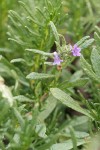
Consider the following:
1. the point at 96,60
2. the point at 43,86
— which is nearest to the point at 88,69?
the point at 96,60

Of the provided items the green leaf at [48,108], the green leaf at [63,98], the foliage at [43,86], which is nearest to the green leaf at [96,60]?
the foliage at [43,86]

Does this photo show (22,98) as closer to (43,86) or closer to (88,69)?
(43,86)

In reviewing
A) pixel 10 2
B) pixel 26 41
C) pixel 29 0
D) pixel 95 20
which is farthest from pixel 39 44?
pixel 95 20

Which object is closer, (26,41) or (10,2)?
(26,41)

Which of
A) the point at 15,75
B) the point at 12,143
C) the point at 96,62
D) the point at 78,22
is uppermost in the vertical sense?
the point at 78,22

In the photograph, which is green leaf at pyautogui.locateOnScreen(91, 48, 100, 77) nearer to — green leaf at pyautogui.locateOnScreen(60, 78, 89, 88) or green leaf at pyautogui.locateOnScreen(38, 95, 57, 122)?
green leaf at pyautogui.locateOnScreen(60, 78, 89, 88)

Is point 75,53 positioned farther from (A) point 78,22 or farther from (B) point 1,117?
(A) point 78,22

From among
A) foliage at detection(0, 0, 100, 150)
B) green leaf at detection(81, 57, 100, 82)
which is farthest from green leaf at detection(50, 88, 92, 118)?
green leaf at detection(81, 57, 100, 82)

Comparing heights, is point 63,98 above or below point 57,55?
below

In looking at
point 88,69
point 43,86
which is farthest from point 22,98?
point 88,69

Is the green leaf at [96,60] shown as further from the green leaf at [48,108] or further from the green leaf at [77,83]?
the green leaf at [48,108]

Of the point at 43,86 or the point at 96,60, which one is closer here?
the point at 96,60
